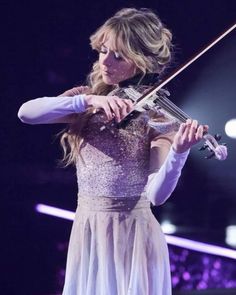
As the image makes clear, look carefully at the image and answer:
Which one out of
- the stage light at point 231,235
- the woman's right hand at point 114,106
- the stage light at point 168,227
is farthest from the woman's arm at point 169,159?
the stage light at point 231,235

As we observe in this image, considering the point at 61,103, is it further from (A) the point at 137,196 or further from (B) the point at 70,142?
(A) the point at 137,196

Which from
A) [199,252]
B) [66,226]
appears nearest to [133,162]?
[66,226]

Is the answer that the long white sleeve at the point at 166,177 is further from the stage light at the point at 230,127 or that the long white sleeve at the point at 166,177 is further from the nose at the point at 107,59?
the stage light at the point at 230,127

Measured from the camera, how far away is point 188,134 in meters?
1.08

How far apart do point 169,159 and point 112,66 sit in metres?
0.27

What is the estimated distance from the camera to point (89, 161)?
1.22m

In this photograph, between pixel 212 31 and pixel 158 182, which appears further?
pixel 212 31

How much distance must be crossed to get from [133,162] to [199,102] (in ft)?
3.89

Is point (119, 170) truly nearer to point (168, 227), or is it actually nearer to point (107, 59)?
point (107, 59)

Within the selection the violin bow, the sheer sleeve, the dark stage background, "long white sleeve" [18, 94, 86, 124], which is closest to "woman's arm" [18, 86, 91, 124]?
"long white sleeve" [18, 94, 86, 124]

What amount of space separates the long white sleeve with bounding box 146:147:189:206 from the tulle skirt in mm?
56

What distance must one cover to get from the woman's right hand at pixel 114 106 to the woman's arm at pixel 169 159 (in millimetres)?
115

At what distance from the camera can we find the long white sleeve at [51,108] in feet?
3.71

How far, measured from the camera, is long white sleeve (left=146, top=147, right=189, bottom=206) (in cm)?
112
